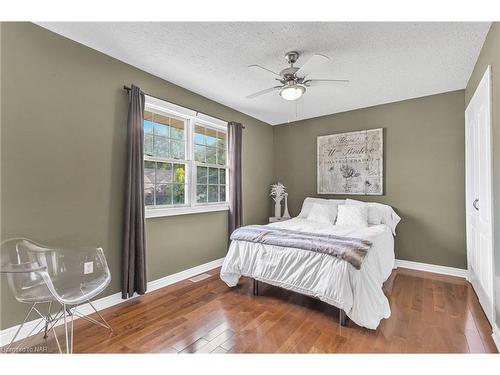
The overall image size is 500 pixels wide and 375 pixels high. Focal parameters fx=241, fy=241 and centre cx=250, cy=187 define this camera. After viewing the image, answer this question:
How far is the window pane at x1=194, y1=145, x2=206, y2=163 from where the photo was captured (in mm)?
3434

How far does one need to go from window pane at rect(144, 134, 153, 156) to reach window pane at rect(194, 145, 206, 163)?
0.66 meters

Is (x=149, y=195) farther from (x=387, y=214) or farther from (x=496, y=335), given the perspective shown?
(x=496, y=335)

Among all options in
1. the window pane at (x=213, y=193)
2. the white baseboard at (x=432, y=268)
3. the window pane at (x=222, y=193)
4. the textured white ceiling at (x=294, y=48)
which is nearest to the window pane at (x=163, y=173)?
the window pane at (x=213, y=193)

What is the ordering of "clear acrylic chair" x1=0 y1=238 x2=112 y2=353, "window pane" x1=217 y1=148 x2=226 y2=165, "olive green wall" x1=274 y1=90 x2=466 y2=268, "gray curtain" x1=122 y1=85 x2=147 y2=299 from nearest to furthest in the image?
"clear acrylic chair" x1=0 y1=238 x2=112 y2=353
"gray curtain" x1=122 y1=85 x2=147 y2=299
"olive green wall" x1=274 y1=90 x2=466 y2=268
"window pane" x1=217 y1=148 x2=226 y2=165

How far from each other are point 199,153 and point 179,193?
665 mm

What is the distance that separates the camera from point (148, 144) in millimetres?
2867

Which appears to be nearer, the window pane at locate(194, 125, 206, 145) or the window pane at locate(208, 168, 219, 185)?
the window pane at locate(194, 125, 206, 145)

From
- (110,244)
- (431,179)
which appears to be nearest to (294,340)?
Result: (110,244)

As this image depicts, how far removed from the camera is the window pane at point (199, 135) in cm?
345

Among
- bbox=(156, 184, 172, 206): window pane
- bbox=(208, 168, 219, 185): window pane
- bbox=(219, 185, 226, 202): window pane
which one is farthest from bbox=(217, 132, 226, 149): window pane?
bbox=(156, 184, 172, 206): window pane

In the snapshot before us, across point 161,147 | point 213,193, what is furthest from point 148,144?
point 213,193

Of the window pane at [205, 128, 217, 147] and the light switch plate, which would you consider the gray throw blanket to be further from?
the window pane at [205, 128, 217, 147]

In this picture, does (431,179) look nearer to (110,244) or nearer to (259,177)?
(259,177)

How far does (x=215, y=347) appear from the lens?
1.77m
